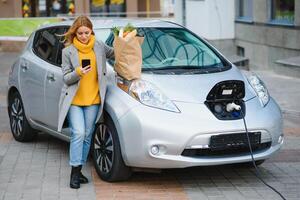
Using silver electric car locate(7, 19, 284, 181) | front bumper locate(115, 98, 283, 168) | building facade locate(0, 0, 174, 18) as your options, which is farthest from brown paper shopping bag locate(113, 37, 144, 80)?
building facade locate(0, 0, 174, 18)

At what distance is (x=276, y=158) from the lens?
7824 millimetres

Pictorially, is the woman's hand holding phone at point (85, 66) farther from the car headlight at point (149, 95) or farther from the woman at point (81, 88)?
the car headlight at point (149, 95)

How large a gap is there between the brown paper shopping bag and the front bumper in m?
0.41

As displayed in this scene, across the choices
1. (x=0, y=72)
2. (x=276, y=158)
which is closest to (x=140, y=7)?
(x=0, y=72)

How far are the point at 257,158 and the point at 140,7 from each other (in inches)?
998

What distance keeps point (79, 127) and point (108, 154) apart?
407 millimetres

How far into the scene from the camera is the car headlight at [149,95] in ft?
20.8

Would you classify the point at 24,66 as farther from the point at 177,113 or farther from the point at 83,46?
the point at 177,113

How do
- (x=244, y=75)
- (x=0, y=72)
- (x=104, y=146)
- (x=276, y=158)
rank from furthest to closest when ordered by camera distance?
(x=0, y=72) → (x=276, y=158) → (x=244, y=75) → (x=104, y=146)

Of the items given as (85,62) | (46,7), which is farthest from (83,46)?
(46,7)

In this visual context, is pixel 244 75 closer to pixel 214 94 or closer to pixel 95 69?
pixel 214 94

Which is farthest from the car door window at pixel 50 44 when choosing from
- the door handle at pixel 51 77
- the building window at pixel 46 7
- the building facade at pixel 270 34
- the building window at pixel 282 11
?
the building window at pixel 46 7

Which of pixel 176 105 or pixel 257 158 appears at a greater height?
pixel 176 105

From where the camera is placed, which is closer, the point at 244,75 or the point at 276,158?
the point at 244,75
